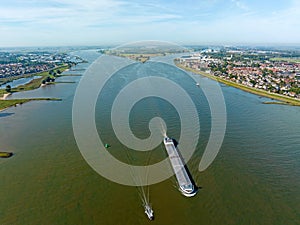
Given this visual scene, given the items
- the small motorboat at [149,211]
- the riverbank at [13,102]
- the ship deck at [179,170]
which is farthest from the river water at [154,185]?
the riverbank at [13,102]

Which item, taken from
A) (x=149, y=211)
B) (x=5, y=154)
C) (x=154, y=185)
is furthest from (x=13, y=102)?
(x=149, y=211)

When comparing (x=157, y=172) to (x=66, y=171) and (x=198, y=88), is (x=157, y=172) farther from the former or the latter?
(x=198, y=88)

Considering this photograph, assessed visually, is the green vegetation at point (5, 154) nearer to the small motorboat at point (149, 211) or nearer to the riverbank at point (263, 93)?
the small motorboat at point (149, 211)

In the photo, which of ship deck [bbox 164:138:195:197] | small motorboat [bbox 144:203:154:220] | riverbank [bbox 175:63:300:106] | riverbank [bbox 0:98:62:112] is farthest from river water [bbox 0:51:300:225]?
riverbank [bbox 175:63:300:106]

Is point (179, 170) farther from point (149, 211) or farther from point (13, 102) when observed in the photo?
point (13, 102)

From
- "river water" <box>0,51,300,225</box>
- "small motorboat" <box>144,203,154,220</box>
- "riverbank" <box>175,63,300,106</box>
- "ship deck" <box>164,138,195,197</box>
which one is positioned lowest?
"riverbank" <box>175,63,300,106</box>

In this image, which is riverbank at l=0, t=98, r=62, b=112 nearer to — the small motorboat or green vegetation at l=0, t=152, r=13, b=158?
green vegetation at l=0, t=152, r=13, b=158

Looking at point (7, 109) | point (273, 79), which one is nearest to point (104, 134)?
point (7, 109)

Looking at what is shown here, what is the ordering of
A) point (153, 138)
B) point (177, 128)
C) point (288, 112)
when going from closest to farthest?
point (153, 138), point (177, 128), point (288, 112)

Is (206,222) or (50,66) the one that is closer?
(206,222)
